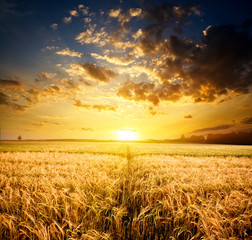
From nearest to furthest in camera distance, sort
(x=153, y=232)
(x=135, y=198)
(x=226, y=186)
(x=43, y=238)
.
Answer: (x=43, y=238) < (x=153, y=232) < (x=135, y=198) < (x=226, y=186)

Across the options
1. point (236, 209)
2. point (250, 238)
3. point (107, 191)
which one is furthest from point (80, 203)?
point (236, 209)

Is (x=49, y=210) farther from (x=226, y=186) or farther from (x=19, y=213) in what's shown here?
(x=226, y=186)

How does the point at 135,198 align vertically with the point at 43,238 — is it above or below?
below

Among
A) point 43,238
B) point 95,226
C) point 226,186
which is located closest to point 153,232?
point 95,226

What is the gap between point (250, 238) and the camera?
2369 millimetres

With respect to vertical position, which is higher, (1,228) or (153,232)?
(1,228)

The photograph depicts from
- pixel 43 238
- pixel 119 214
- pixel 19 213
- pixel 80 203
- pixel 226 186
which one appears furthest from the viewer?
pixel 226 186

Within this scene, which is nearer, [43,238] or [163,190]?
[43,238]

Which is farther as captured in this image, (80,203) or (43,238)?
(80,203)

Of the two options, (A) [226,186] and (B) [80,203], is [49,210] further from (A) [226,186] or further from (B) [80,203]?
(A) [226,186]

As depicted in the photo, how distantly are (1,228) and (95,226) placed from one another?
65.2 inches

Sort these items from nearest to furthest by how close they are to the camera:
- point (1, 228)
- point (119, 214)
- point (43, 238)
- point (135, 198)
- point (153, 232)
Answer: point (43, 238)
point (1, 228)
point (153, 232)
point (119, 214)
point (135, 198)

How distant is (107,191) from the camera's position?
3.92 metres

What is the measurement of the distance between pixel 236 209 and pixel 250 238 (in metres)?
0.75
